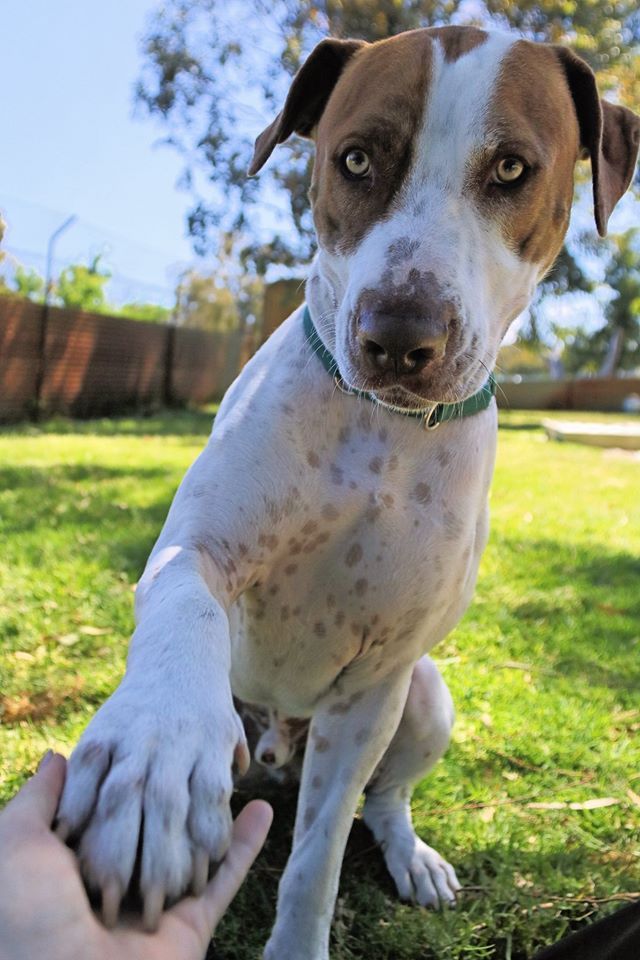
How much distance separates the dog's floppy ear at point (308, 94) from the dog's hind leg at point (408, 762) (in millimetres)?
1589

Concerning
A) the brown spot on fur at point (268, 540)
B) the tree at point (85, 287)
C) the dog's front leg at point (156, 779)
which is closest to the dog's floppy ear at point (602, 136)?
the brown spot on fur at point (268, 540)

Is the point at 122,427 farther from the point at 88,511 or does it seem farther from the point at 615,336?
the point at 615,336

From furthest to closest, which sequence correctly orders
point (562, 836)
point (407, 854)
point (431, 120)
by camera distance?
point (562, 836)
point (407, 854)
point (431, 120)

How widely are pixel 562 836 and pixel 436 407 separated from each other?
4.96 ft

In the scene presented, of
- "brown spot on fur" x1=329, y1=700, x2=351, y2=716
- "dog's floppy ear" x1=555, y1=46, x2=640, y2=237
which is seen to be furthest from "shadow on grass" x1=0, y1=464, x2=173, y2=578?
"dog's floppy ear" x1=555, y1=46, x2=640, y2=237

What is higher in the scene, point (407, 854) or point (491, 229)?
point (491, 229)

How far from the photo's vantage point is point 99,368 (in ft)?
46.1

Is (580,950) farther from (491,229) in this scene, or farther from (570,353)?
(570,353)

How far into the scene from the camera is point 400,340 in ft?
5.44

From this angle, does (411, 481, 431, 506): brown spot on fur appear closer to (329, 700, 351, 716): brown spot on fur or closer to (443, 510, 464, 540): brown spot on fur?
(443, 510, 464, 540): brown spot on fur

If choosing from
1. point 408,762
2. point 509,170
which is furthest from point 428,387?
point 408,762

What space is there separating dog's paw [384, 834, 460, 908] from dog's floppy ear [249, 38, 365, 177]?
1951mm

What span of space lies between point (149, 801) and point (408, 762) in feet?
5.65

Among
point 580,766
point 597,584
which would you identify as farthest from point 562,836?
point 597,584
